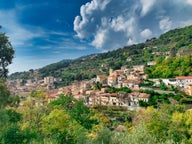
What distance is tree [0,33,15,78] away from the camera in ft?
49.4

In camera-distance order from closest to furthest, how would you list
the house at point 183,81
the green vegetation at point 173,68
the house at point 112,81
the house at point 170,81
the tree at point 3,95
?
1. the tree at point 3,95
2. the house at point 183,81
3. the house at point 170,81
4. the green vegetation at point 173,68
5. the house at point 112,81

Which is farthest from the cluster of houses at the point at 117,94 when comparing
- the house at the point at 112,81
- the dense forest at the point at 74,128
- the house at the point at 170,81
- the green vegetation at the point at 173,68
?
the dense forest at the point at 74,128

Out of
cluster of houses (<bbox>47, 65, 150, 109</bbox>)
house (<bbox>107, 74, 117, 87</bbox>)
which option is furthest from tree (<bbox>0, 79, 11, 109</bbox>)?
house (<bbox>107, 74, 117, 87</bbox>)

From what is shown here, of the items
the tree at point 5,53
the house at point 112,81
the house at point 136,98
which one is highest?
the house at point 112,81

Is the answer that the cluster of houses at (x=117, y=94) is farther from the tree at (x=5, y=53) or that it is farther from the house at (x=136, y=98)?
the tree at (x=5, y=53)

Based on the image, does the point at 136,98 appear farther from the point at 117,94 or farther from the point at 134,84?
the point at 134,84

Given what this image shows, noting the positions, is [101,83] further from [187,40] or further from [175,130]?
[175,130]

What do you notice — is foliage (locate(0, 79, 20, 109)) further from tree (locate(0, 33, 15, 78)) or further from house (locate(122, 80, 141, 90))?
house (locate(122, 80, 141, 90))

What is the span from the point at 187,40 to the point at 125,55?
2782 cm

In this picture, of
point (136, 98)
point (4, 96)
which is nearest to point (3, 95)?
point (4, 96)

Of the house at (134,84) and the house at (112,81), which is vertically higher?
the house at (112,81)

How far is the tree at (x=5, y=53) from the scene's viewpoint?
1505 centimetres

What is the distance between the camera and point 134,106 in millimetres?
57812

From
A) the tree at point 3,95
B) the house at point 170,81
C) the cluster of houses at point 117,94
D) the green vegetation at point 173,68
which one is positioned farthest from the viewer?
the green vegetation at point 173,68
